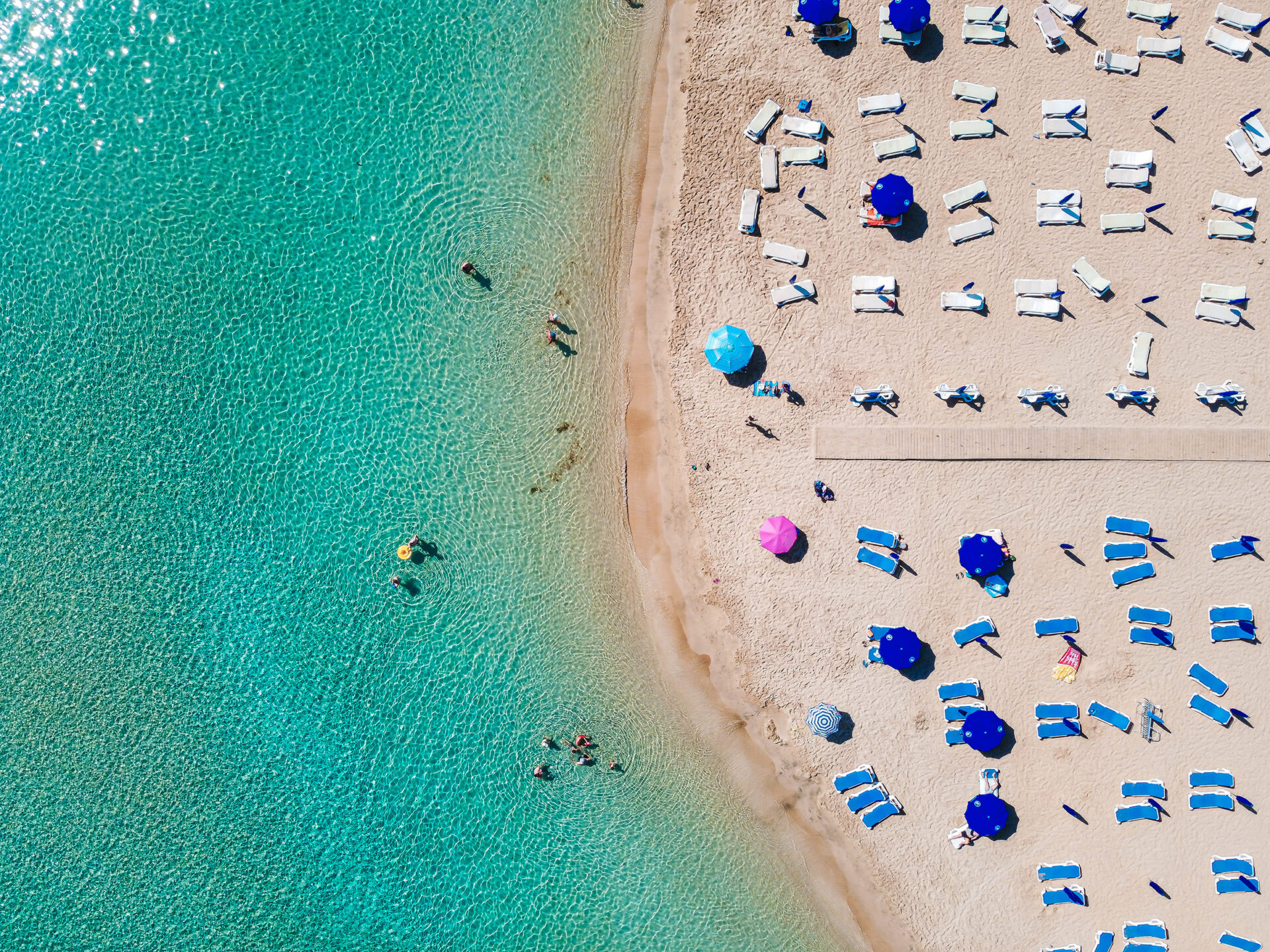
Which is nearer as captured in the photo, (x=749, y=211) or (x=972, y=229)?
(x=972, y=229)

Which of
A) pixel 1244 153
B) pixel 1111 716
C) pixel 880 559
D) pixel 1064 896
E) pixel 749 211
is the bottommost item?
pixel 1064 896

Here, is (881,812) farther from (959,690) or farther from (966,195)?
(966,195)

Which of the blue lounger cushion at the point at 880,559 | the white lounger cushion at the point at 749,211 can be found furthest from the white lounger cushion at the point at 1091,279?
the blue lounger cushion at the point at 880,559

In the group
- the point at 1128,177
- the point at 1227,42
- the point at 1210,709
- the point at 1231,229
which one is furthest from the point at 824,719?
the point at 1227,42

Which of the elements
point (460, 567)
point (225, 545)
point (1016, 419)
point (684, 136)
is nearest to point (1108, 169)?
point (1016, 419)

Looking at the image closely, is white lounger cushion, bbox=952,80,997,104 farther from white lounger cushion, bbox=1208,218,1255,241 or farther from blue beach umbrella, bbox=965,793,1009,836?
blue beach umbrella, bbox=965,793,1009,836

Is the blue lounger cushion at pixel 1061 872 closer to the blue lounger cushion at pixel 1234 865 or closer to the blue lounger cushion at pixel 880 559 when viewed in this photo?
the blue lounger cushion at pixel 1234 865
